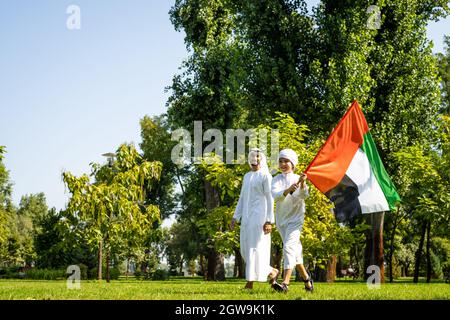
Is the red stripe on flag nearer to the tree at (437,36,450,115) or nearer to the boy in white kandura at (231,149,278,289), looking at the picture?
the boy in white kandura at (231,149,278,289)

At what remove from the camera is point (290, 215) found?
32.9 ft

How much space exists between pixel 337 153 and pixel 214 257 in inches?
1066

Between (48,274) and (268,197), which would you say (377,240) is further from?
(48,274)

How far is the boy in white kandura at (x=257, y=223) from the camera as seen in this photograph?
33.4ft

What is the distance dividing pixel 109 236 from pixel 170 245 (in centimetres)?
4784

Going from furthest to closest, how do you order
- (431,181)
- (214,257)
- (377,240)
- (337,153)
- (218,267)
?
1. (214,257)
2. (218,267)
3. (377,240)
4. (431,181)
5. (337,153)

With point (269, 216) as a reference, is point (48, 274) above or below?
below

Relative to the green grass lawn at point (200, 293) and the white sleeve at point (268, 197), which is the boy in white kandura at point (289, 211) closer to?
the white sleeve at point (268, 197)

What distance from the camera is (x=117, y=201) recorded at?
20.5m

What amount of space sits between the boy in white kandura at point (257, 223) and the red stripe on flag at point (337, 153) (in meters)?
0.93

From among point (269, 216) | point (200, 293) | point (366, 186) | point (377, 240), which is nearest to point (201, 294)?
point (200, 293)

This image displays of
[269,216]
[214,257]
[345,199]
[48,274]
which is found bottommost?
[48,274]

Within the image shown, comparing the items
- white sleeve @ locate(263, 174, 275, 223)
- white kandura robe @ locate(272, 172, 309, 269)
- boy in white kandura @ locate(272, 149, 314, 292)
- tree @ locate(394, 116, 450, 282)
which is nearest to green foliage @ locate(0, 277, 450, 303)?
boy in white kandura @ locate(272, 149, 314, 292)
